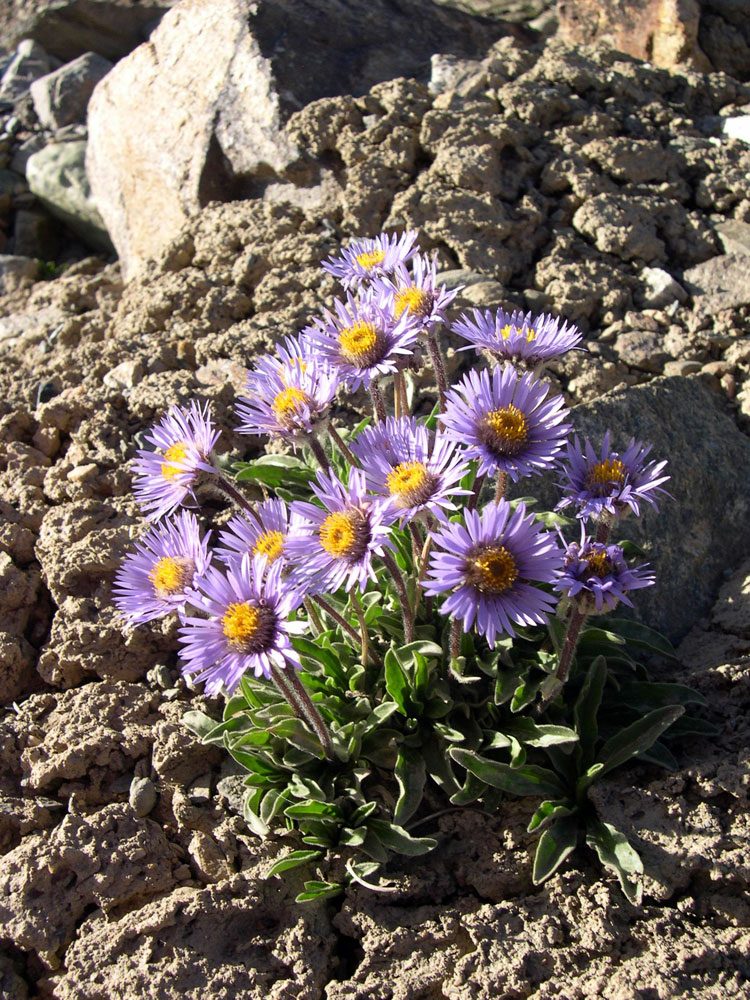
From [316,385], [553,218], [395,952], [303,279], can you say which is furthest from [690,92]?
[395,952]

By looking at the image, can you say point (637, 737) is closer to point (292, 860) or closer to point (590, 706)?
point (590, 706)

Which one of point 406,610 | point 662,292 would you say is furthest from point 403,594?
point 662,292

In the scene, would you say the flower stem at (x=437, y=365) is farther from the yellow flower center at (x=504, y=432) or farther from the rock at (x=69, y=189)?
the rock at (x=69, y=189)

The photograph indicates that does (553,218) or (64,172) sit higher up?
(553,218)

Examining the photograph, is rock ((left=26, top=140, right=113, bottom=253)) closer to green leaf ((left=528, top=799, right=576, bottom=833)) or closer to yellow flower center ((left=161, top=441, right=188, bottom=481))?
yellow flower center ((left=161, top=441, right=188, bottom=481))

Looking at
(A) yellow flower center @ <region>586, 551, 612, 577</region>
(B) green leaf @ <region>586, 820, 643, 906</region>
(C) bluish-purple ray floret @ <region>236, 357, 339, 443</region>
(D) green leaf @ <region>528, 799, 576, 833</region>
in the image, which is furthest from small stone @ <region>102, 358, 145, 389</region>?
(B) green leaf @ <region>586, 820, 643, 906</region>

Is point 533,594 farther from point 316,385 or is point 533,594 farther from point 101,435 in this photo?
point 101,435

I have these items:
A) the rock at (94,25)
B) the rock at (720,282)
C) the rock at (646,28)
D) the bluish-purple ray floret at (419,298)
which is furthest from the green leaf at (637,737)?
the rock at (94,25)
